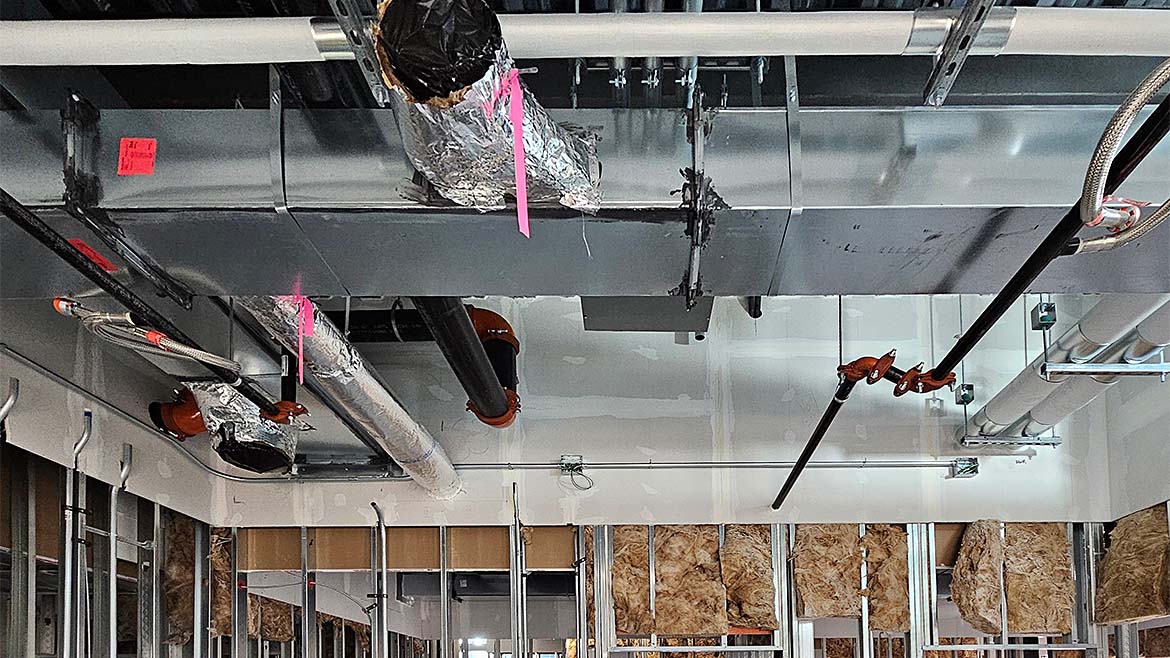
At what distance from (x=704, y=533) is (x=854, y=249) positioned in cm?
372

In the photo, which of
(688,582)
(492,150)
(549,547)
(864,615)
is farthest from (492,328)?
(492,150)

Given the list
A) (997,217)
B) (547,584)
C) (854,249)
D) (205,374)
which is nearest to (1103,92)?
(997,217)

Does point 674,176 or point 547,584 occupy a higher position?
point 674,176

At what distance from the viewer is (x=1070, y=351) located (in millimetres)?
4844

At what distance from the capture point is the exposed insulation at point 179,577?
5.96m

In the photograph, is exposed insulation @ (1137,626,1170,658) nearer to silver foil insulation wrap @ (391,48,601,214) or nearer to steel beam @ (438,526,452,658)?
steel beam @ (438,526,452,658)

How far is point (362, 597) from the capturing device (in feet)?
22.8

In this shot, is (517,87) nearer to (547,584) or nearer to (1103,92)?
(1103,92)

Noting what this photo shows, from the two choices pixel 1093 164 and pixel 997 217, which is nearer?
pixel 1093 164

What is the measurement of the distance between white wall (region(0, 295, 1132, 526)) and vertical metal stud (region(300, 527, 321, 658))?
0.58 ft

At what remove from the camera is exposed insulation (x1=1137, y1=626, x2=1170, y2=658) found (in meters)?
5.98

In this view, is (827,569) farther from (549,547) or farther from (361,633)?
(361,633)

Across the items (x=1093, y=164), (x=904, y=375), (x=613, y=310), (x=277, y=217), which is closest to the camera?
(x=1093, y=164)

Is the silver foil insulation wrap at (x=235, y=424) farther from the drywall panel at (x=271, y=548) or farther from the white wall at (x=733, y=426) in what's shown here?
the drywall panel at (x=271, y=548)
